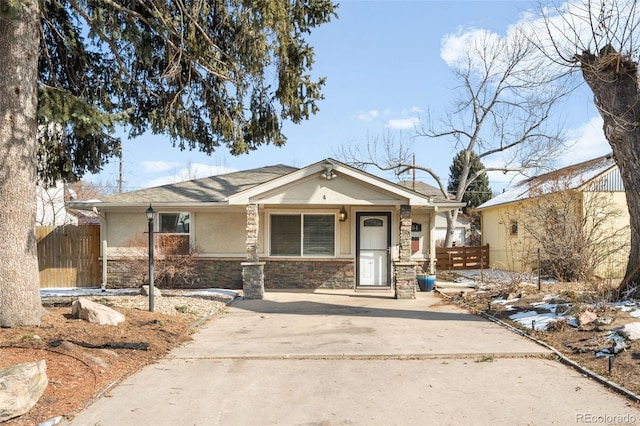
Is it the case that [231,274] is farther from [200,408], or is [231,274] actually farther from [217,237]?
[200,408]

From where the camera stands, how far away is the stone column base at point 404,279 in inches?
454

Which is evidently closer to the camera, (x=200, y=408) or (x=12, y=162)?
(x=200, y=408)

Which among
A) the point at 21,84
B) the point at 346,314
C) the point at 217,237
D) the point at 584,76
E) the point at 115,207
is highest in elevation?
the point at 584,76

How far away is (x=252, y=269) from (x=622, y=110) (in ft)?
28.6

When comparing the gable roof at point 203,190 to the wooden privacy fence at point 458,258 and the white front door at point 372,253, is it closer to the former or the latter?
the white front door at point 372,253

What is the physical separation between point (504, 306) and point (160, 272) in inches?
356

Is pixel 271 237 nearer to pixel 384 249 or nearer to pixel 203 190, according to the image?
pixel 203 190

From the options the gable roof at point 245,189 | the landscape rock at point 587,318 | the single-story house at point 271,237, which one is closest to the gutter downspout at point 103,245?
the single-story house at point 271,237

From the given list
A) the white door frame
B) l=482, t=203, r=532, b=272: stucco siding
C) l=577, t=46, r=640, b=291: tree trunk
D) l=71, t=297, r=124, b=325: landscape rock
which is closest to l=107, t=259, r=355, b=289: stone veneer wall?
the white door frame

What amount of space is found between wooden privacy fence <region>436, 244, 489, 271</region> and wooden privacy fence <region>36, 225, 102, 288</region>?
1474 centimetres

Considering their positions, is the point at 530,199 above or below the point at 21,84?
below

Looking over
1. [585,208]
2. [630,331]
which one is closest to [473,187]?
[585,208]

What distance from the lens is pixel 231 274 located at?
1373cm

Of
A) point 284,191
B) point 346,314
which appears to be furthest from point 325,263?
point 346,314
